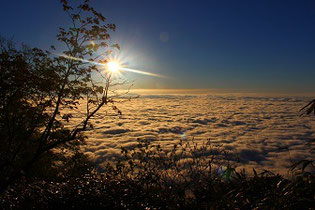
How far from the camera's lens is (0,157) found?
7715 millimetres

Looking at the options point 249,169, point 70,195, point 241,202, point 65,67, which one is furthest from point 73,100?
point 249,169

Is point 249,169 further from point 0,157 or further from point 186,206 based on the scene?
point 0,157

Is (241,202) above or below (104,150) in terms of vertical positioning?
above

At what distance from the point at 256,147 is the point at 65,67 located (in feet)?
119

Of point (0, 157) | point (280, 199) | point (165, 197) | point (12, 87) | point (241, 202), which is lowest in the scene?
point (165, 197)

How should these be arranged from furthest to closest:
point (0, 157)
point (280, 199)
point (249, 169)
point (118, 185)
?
1. point (249, 169)
2. point (118, 185)
3. point (0, 157)
4. point (280, 199)

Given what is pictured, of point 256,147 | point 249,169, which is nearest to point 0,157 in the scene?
point 249,169

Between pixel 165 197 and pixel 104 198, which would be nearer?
pixel 104 198

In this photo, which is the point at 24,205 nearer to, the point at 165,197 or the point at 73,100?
the point at 73,100

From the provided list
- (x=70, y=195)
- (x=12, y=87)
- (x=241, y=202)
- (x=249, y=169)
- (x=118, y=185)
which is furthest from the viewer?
(x=249, y=169)

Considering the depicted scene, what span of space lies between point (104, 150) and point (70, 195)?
21228 millimetres

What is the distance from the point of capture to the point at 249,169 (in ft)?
77.2

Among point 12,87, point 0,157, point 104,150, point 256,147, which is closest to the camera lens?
point 12,87

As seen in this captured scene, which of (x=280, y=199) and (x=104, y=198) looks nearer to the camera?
(x=280, y=199)
